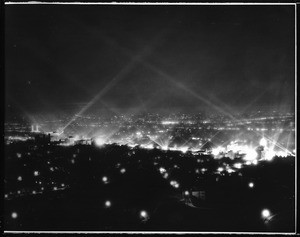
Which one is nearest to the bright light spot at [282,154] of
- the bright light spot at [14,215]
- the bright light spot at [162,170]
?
the bright light spot at [162,170]

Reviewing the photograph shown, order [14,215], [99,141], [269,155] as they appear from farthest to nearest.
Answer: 1. [99,141]
2. [269,155]
3. [14,215]

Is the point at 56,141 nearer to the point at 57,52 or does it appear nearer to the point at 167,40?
the point at 57,52

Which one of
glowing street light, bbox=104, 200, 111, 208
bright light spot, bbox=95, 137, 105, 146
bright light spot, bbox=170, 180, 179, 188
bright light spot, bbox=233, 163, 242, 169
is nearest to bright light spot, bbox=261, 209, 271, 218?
bright light spot, bbox=233, 163, 242, 169

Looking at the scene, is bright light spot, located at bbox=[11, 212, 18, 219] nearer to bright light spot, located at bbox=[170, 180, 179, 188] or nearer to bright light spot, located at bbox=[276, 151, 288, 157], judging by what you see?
bright light spot, located at bbox=[170, 180, 179, 188]

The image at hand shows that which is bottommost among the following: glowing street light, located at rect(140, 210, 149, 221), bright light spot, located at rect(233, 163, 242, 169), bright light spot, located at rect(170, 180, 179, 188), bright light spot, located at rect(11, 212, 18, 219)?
bright light spot, located at rect(11, 212, 18, 219)

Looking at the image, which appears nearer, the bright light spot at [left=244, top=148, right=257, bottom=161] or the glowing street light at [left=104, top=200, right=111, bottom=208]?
the glowing street light at [left=104, top=200, right=111, bottom=208]

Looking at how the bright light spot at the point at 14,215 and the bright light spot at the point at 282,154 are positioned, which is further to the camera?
the bright light spot at the point at 282,154

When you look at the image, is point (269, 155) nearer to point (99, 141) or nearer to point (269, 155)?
point (269, 155)

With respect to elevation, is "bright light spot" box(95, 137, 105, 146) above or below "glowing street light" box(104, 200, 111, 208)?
above

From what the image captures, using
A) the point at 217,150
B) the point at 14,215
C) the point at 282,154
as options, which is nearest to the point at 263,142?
A: the point at 282,154

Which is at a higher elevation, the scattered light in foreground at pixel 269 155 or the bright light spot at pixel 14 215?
the scattered light in foreground at pixel 269 155

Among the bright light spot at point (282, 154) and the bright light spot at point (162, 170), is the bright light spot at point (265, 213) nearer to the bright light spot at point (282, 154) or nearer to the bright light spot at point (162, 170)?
the bright light spot at point (282, 154)
